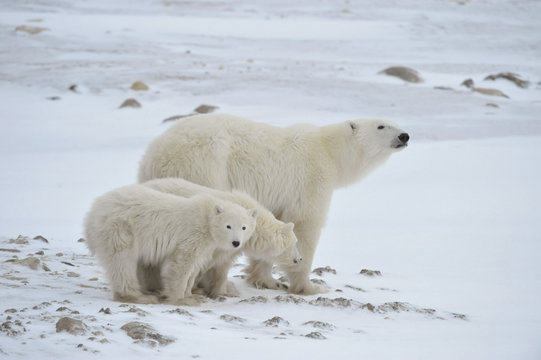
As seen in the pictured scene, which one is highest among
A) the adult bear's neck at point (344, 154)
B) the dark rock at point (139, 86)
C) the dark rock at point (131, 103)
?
the adult bear's neck at point (344, 154)

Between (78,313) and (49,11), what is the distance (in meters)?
33.2

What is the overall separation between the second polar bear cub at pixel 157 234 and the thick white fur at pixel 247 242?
0.29 m

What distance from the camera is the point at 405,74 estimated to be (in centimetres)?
2333

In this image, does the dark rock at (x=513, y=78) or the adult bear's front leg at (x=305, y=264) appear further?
the dark rock at (x=513, y=78)

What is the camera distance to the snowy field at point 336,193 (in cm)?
488

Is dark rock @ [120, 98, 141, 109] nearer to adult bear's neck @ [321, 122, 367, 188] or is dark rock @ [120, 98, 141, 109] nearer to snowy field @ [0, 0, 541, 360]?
snowy field @ [0, 0, 541, 360]

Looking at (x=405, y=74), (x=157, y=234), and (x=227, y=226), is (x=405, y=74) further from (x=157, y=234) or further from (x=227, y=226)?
(x=157, y=234)

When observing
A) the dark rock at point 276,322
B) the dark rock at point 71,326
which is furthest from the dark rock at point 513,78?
the dark rock at point 71,326

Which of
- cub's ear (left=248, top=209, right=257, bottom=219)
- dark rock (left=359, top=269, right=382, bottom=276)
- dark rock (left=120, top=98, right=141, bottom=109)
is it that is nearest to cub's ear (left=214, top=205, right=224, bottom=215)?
cub's ear (left=248, top=209, right=257, bottom=219)

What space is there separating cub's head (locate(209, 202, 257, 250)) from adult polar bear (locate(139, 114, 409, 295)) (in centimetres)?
90

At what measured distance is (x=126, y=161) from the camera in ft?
47.1

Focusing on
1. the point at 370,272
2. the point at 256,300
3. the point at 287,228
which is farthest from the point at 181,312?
the point at 370,272

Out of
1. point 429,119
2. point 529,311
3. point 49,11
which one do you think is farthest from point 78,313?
point 49,11

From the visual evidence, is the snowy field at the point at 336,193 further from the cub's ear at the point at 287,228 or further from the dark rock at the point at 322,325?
the cub's ear at the point at 287,228
